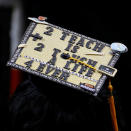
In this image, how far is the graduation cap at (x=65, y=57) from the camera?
11.5ft

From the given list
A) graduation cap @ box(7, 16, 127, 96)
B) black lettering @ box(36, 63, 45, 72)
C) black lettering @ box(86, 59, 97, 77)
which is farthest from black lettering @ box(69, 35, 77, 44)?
black lettering @ box(36, 63, 45, 72)

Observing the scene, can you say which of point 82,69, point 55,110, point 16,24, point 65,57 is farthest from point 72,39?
point 16,24

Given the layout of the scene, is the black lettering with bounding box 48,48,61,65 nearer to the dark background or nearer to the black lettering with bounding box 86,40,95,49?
the black lettering with bounding box 86,40,95,49

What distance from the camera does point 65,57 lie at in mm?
3578

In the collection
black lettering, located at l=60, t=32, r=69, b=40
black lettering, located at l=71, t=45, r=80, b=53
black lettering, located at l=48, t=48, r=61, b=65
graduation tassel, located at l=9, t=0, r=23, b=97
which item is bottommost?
graduation tassel, located at l=9, t=0, r=23, b=97

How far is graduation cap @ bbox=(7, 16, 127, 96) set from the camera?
3494 millimetres

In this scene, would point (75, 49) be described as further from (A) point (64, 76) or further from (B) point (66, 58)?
(A) point (64, 76)

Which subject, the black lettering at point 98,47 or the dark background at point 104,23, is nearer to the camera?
the black lettering at point 98,47

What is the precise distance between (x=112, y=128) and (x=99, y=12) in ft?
4.77

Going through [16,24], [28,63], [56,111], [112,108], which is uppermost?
[28,63]

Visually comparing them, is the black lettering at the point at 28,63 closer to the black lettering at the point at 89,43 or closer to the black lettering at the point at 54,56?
the black lettering at the point at 54,56

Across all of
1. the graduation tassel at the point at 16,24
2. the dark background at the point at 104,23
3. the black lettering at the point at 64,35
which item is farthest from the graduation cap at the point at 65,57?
the graduation tassel at the point at 16,24
